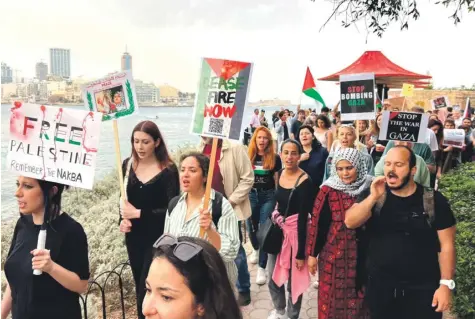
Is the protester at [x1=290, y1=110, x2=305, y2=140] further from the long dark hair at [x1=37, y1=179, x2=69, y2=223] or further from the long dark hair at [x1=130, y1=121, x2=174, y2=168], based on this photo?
the long dark hair at [x1=37, y1=179, x2=69, y2=223]

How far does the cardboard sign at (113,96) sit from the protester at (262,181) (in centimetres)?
195

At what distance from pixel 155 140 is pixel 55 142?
4.05 ft

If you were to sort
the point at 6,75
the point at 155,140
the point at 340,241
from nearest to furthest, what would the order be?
1. the point at 340,241
2. the point at 155,140
3. the point at 6,75

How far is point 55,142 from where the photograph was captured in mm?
2762

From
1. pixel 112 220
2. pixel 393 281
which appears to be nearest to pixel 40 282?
pixel 393 281

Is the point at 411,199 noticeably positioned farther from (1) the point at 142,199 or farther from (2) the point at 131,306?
(2) the point at 131,306

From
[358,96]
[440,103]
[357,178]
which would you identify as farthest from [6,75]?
[440,103]

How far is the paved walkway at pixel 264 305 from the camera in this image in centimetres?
468

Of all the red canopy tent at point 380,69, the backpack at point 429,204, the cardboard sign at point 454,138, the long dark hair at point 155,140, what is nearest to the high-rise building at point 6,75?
the long dark hair at point 155,140

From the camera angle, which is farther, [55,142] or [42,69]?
[42,69]

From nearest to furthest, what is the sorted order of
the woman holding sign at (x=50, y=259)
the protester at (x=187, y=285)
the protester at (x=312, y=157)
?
the protester at (x=187, y=285)
the woman holding sign at (x=50, y=259)
the protester at (x=312, y=157)

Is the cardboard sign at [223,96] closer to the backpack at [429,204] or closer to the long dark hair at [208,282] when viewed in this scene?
the backpack at [429,204]

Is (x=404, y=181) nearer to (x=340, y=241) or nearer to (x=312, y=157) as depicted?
(x=340, y=241)

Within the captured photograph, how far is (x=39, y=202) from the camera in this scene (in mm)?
2648
